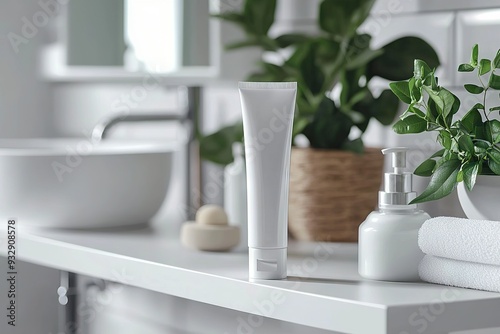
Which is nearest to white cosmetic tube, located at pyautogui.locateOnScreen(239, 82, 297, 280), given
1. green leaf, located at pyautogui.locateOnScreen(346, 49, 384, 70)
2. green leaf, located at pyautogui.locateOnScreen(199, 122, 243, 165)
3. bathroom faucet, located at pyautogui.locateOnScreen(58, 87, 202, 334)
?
green leaf, located at pyautogui.locateOnScreen(346, 49, 384, 70)

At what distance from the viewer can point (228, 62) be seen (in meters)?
1.40

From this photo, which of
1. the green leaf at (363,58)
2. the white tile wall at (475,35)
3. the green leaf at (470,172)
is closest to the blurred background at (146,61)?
the white tile wall at (475,35)

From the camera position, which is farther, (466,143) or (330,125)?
(330,125)

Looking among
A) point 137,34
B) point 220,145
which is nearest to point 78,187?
point 220,145

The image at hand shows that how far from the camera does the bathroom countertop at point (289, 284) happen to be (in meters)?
0.73

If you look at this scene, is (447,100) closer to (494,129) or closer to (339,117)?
(494,129)

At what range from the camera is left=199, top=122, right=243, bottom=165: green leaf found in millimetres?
1184

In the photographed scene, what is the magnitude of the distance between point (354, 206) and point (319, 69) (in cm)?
18

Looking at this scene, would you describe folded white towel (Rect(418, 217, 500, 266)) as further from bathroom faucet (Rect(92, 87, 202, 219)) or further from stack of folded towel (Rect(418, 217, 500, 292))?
bathroom faucet (Rect(92, 87, 202, 219))

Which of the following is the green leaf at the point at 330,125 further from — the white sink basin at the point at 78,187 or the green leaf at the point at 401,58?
the white sink basin at the point at 78,187

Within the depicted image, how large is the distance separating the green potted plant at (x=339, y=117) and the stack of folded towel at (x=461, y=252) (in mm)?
269

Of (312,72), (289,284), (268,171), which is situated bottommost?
(289,284)

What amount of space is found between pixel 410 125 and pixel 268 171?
14 centimetres

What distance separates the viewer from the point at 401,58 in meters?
1.08
